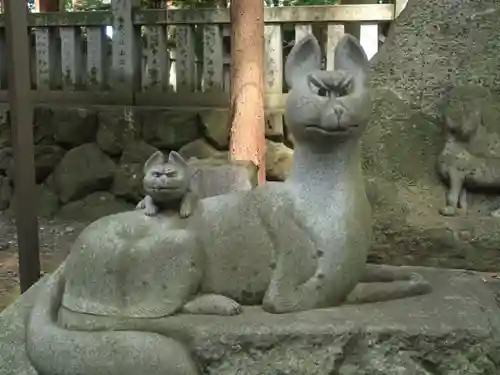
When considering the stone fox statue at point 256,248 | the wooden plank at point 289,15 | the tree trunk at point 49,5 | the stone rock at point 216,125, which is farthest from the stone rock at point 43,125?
the stone fox statue at point 256,248

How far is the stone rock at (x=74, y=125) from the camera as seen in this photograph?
5.20 m

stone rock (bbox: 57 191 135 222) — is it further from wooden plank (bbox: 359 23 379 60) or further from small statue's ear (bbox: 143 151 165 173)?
small statue's ear (bbox: 143 151 165 173)

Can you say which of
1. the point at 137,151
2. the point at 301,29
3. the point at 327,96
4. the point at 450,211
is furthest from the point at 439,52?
the point at 137,151

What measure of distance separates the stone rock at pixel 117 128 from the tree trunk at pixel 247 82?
93 cm

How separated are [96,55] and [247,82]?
1368 mm

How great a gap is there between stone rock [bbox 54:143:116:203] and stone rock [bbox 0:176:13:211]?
392mm

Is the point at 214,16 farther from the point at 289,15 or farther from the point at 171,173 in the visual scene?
the point at 171,173

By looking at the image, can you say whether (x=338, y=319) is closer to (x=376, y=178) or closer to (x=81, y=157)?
(x=376, y=178)

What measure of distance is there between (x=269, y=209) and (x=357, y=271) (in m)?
0.27

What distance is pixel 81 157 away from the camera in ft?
17.3

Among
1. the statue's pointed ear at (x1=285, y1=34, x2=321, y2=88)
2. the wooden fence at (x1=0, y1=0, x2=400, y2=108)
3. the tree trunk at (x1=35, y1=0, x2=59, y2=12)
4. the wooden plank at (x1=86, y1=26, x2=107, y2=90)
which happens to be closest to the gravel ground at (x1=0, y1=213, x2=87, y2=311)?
the wooden fence at (x1=0, y1=0, x2=400, y2=108)

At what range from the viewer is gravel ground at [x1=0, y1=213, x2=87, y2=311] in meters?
4.04

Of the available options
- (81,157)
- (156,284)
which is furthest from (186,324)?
(81,157)

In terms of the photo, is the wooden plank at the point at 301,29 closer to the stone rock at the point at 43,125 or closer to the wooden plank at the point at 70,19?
the wooden plank at the point at 70,19
